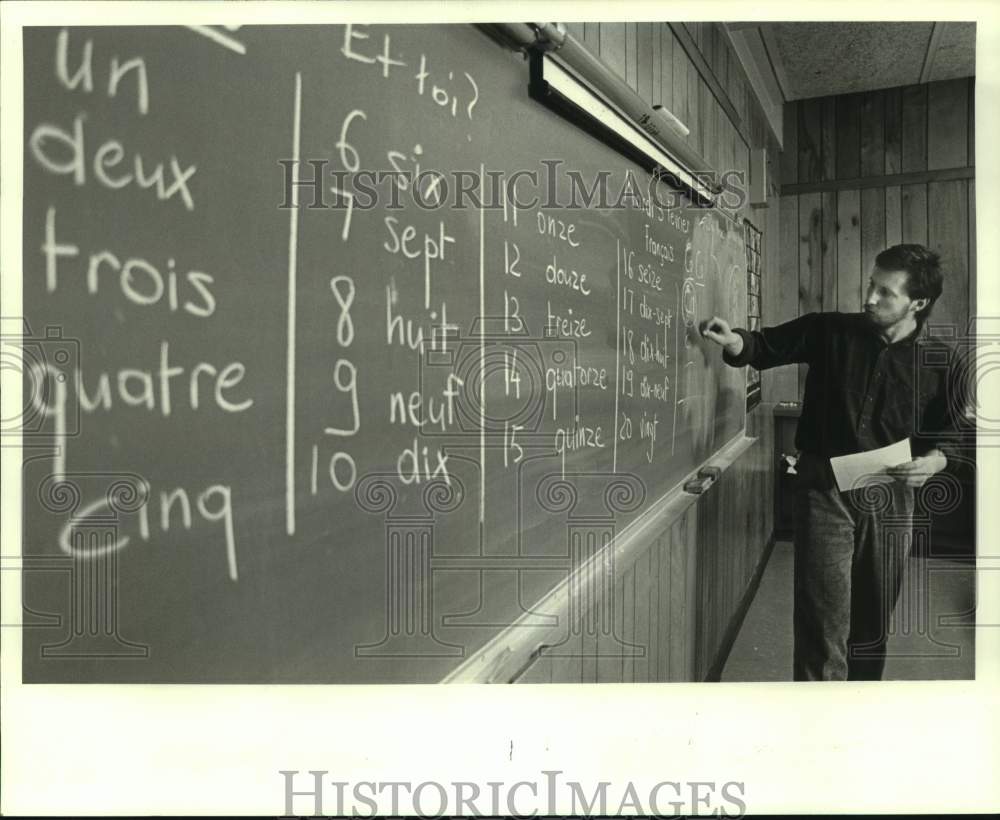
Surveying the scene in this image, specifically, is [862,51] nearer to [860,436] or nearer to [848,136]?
[848,136]

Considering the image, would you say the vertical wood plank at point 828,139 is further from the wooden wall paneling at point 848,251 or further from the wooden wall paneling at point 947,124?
the wooden wall paneling at point 947,124

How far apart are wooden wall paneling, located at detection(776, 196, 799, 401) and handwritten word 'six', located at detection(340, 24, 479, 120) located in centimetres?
83

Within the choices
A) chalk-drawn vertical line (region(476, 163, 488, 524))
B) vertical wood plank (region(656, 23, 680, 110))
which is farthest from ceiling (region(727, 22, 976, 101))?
chalk-drawn vertical line (region(476, 163, 488, 524))

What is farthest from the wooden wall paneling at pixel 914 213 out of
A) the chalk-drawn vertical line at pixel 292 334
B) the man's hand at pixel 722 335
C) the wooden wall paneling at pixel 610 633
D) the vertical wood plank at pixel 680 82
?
the chalk-drawn vertical line at pixel 292 334

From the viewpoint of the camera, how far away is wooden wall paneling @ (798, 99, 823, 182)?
1.45 m

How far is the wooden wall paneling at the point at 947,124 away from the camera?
1.13 m

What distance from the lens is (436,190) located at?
0.76m

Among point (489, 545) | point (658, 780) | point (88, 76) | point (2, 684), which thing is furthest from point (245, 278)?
point (658, 780)

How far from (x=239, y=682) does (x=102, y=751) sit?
29 cm

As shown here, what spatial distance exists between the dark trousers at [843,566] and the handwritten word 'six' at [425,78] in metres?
0.96

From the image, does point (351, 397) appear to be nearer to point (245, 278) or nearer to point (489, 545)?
point (245, 278)

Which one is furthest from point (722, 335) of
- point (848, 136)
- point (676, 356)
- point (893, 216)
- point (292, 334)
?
point (292, 334)

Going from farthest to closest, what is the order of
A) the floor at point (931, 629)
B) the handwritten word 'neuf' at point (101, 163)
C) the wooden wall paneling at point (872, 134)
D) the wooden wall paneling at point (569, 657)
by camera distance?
the wooden wall paneling at point (872, 134)
the floor at point (931, 629)
the wooden wall paneling at point (569, 657)
the handwritten word 'neuf' at point (101, 163)

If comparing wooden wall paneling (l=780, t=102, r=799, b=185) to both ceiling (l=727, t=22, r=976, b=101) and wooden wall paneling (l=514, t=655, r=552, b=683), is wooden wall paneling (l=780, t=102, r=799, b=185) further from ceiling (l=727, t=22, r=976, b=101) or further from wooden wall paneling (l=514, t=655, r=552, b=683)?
wooden wall paneling (l=514, t=655, r=552, b=683)
